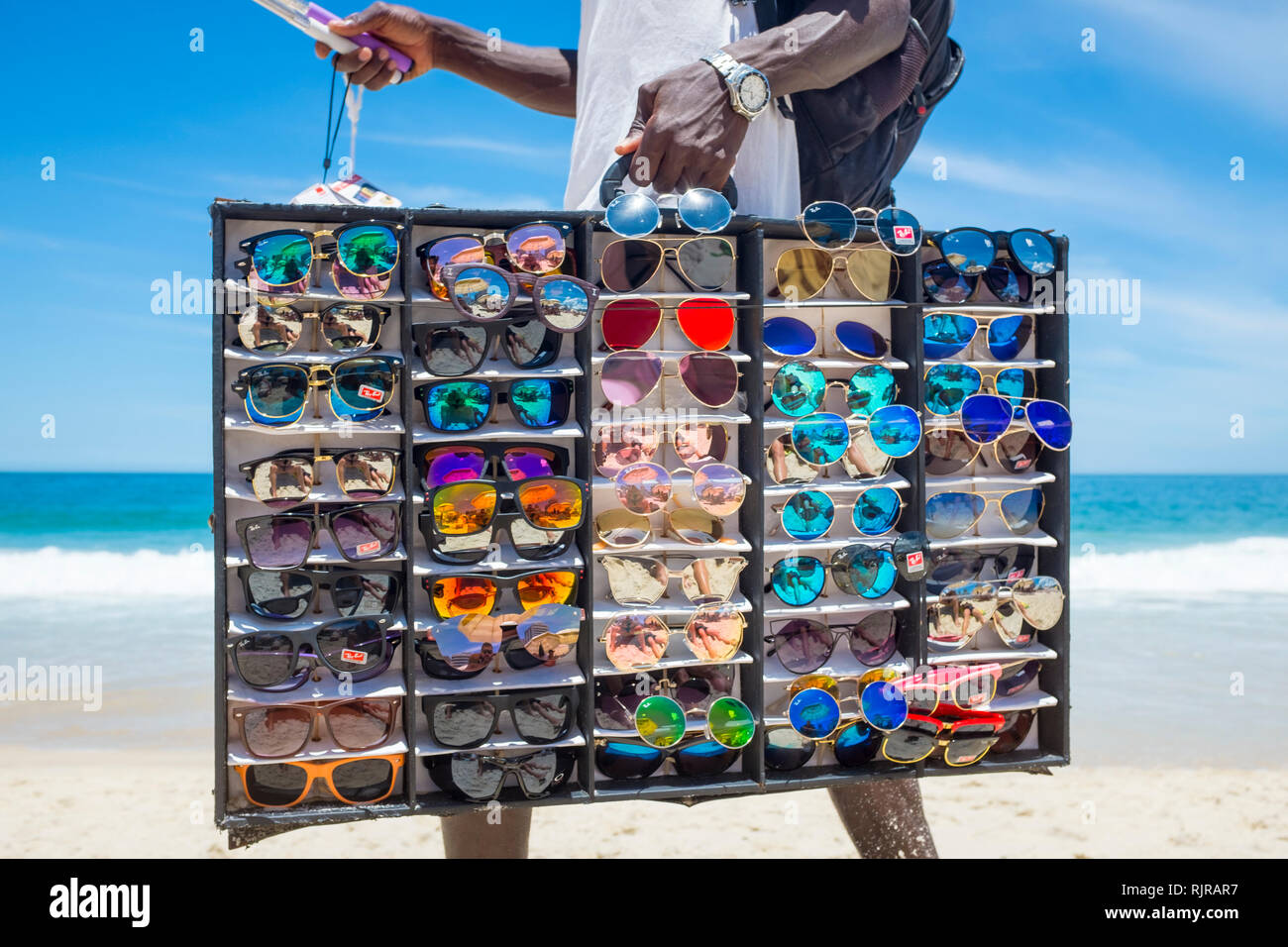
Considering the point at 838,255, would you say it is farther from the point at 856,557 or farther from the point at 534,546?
the point at 534,546

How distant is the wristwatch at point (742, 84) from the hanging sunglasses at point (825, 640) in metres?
1.22

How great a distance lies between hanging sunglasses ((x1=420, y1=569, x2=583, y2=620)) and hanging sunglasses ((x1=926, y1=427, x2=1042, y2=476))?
0.96m

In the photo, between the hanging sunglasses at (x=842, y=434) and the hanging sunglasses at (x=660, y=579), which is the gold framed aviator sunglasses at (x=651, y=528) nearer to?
the hanging sunglasses at (x=660, y=579)

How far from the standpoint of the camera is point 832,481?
2398mm

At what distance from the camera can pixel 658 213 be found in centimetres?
214

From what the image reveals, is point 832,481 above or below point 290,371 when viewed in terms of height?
below

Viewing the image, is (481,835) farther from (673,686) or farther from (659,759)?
(673,686)

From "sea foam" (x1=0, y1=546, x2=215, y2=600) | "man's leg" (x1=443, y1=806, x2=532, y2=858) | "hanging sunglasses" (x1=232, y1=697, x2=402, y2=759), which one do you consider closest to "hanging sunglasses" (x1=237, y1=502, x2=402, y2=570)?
"hanging sunglasses" (x1=232, y1=697, x2=402, y2=759)

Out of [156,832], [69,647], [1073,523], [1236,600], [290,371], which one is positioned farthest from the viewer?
[1073,523]

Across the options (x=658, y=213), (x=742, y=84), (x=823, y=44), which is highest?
(x=823, y=44)

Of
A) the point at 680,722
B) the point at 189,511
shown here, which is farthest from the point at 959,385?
the point at 189,511

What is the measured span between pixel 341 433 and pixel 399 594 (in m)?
0.37

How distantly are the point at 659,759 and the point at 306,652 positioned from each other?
0.85 m

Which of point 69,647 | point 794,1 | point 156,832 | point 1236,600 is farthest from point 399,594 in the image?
point 1236,600
